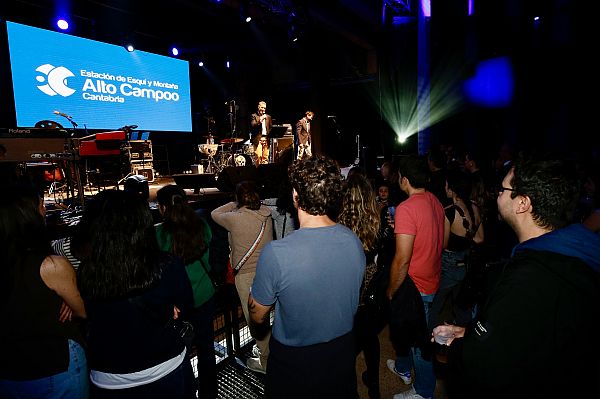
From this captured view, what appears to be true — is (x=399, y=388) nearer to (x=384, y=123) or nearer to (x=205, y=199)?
(x=205, y=199)

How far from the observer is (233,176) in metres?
6.43

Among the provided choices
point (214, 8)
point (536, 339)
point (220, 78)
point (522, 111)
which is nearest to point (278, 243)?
point (536, 339)

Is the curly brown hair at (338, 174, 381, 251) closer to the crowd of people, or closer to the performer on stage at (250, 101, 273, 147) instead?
the crowd of people

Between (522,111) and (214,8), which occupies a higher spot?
(214,8)

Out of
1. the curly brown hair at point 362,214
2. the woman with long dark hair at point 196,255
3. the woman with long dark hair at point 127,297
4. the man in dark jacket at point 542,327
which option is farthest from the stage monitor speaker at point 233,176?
the man in dark jacket at point 542,327

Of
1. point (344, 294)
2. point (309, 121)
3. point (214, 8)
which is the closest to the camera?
point (344, 294)

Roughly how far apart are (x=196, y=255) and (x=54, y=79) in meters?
7.24

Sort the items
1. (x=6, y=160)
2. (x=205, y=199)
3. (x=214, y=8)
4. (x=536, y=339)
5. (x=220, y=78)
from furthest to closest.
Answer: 1. (x=220, y=78)
2. (x=214, y=8)
3. (x=205, y=199)
4. (x=6, y=160)
5. (x=536, y=339)

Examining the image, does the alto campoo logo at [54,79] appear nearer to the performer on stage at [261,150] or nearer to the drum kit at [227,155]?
the drum kit at [227,155]

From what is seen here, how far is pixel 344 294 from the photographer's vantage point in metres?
1.56

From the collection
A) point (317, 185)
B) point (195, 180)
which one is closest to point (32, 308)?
point (317, 185)

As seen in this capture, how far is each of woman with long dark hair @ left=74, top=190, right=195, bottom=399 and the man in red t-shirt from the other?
1.42 metres

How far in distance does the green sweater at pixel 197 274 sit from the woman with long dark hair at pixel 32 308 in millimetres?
883

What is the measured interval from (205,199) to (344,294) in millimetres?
4531
